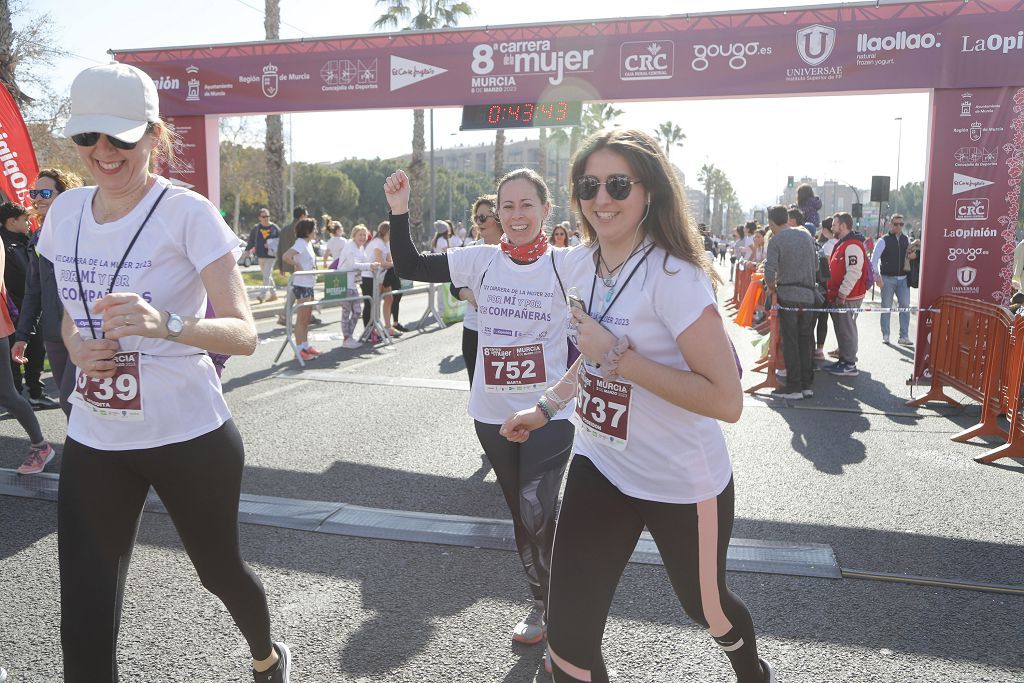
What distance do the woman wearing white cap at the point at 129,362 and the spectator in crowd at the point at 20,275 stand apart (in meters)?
5.20

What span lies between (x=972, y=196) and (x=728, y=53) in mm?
3496

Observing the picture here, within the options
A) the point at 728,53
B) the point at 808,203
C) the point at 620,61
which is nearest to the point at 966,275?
the point at 808,203

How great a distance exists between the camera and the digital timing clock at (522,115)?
451 inches

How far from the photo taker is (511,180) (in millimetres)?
3770

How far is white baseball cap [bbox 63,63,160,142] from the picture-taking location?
2.18m

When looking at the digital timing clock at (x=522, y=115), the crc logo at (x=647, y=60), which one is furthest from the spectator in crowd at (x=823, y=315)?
the digital timing clock at (x=522, y=115)

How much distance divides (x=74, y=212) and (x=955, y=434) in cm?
754

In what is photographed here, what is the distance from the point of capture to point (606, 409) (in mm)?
2350

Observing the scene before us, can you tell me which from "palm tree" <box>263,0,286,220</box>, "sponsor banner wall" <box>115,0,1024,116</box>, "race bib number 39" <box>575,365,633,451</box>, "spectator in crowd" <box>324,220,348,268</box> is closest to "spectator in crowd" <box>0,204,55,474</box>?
"race bib number 39" <box>575,365,633,451</box>

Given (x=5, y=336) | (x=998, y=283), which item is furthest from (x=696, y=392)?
(x=998, y=283)

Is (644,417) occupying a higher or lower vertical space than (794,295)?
higher

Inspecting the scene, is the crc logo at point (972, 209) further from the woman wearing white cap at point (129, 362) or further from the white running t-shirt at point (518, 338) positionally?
the woman wearing white cap at point (129, 362)

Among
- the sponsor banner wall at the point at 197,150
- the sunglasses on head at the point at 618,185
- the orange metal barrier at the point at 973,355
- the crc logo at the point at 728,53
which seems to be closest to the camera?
the sunglasses on head at the point at 618,185

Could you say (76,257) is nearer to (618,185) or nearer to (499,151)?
(618,185)
